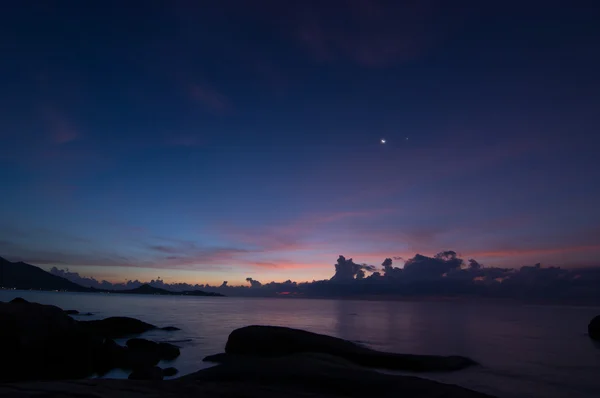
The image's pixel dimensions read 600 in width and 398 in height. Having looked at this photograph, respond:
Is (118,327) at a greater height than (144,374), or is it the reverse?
(144,374)

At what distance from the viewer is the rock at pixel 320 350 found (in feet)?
80.3

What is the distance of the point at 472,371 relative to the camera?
25422 millimetres

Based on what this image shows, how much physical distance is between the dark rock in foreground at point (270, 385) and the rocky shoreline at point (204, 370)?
2cm

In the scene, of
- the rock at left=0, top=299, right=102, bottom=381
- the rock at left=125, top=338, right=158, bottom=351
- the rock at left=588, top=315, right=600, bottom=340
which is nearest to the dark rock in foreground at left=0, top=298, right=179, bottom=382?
the rock at left=0, top=299, right=102, bottom=381

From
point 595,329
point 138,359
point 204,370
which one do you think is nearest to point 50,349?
point 138,359

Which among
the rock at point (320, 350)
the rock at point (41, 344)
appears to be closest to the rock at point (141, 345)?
the rock at point (41, 344)

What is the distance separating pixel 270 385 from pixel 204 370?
22.6 feet

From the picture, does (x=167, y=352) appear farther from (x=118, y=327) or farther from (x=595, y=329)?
(x=595, y=329)

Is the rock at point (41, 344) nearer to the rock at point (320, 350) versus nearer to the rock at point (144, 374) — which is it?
the rock at point (144, 374)

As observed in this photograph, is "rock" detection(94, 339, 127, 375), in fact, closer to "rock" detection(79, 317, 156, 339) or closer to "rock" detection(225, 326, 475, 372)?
"rock" detection(225, 326, 475, 372)

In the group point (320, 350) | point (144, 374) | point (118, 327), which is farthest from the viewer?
point (118, 327)

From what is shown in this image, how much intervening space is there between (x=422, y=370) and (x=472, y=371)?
4.57m

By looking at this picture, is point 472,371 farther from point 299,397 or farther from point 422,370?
point 299,397

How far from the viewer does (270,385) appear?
13.9 metres
